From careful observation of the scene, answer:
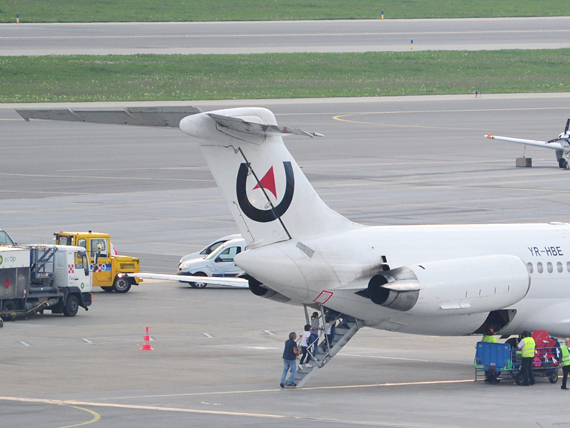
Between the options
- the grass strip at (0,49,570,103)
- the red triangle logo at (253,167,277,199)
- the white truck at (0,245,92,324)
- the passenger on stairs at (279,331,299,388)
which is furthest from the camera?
the grass strip at (0,49,570,103)

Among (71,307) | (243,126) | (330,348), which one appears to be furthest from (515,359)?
(71,307)

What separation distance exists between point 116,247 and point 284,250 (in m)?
26.3

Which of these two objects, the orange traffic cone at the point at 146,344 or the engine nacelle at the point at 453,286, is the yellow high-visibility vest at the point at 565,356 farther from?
the orange traffic cone at the point at 146,344

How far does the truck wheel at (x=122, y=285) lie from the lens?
46.4 m

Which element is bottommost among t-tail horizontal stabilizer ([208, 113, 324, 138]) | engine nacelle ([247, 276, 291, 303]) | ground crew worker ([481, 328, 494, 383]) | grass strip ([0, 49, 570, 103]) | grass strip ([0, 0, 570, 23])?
ground crew worker ([481, 328, 494, 383])

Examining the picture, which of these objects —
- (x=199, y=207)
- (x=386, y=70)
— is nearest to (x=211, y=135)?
(x=199, y=207)

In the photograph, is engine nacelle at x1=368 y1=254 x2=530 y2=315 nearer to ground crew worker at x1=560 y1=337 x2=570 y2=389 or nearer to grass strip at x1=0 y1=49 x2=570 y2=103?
ground crew worker at x1=560 y1=337 x2=570 y2=389

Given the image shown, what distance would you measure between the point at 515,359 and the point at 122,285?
21397 mm

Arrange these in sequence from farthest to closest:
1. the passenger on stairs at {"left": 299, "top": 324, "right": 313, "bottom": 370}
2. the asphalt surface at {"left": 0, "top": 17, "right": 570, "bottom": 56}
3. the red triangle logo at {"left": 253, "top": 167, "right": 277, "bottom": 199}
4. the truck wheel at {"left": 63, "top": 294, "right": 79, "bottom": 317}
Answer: the asphalt surface at {"left": 0, "top": 17, "right": 570, "bottom": 56} → the truck wheel at {"left": 63, "top": 294, "right": 79, "bottom": 317} → the passenger on stairs at {"left": 299, "top": 324, "right": 313, "bottom": 370} → the red triangle logo at {"left": 253, "top": 167, "right": 277, "bottom": 199}

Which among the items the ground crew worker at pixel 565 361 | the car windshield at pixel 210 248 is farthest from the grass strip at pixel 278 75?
the ground crew worker at pixel 565 361

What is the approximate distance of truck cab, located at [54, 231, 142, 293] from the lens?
45594mm

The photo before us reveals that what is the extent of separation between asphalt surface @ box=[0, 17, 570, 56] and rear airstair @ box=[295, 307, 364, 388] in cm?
10033

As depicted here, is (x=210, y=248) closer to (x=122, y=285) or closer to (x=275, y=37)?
(x=122, y=285)

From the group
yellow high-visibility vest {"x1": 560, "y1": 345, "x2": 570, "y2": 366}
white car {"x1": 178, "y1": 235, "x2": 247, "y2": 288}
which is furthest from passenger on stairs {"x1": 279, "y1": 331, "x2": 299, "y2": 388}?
white car {"x1": 178, "y1": 235, "x2": 247, "y2": 288}
